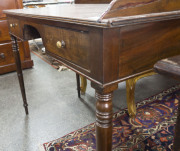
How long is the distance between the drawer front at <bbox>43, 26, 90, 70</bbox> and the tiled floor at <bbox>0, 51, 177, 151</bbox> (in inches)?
32.2

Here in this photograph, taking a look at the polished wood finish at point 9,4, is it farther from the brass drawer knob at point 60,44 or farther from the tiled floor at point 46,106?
the brass drawer knob at point 60,44

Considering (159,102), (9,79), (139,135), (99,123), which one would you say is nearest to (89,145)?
(139,135)

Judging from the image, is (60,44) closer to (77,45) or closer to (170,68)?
(77,45)

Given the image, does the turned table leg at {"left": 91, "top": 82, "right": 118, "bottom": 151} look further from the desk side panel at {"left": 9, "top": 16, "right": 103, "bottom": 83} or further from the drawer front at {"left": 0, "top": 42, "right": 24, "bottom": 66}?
the drawer front at {"left": 0, "top": 42, "right": 24, "bottom": 66}

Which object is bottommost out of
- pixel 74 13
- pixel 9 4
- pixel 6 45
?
pixel 6 45

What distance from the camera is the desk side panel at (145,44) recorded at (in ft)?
1.86

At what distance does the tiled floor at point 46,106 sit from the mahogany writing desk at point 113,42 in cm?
85

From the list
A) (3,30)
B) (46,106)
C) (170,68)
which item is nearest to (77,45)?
A: (170,68)

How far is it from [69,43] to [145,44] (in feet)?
0.90

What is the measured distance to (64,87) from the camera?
2.14m

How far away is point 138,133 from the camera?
1.34 metres

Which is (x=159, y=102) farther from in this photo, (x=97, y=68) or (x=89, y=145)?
(x=97, y=68)

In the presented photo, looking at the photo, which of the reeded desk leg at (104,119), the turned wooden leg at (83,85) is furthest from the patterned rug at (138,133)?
the reeded desk leg at (104,119)

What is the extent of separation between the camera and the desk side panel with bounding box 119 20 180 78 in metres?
0.57
